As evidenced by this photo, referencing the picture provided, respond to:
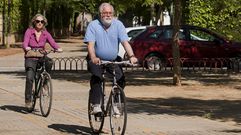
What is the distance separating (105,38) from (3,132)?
7.11 ft

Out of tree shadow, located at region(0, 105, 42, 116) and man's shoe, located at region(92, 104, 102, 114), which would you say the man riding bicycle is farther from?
tree shadow, located at region(0, 105, 42, 116)

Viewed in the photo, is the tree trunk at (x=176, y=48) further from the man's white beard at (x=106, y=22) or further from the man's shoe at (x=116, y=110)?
the man's shoe at (x=116, y=110)

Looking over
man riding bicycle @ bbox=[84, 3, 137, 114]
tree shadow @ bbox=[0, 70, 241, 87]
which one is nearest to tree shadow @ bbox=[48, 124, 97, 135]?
man riding bicycle @ bbox=[84, 3, 137, 114]

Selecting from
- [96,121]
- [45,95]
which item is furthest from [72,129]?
[45,95]

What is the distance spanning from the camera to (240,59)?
22.5 m

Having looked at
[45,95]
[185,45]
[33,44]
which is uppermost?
[33,44]

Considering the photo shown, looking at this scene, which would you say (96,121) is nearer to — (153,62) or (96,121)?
(96,121)

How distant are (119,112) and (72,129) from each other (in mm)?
1546

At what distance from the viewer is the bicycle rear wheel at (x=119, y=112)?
8344 mm

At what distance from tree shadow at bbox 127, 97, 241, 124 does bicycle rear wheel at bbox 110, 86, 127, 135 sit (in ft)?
9.87

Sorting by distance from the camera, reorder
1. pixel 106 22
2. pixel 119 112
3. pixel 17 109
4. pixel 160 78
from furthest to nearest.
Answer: pixel 160 78 < pixel 17 109 < pixel 106 22 < pixel 119 112

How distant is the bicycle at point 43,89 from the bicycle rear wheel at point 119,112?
8.93 feet

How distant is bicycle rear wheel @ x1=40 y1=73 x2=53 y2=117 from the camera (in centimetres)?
1117

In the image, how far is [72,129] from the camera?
9.73 m
